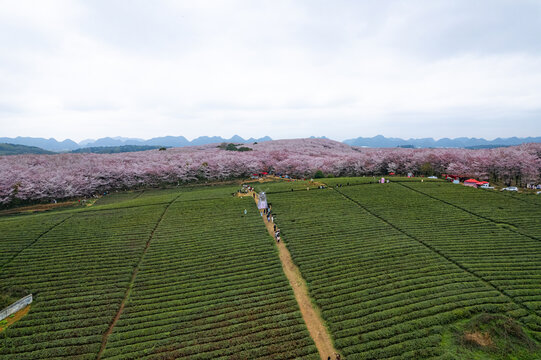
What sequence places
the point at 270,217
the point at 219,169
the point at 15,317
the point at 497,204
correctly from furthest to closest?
the point at 219,169, the point at 497,204, the point at 270,217, the point at 15,317

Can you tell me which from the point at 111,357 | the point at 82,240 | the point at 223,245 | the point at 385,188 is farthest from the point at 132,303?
the point at 385,188

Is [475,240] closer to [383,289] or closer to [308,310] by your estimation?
[383,289]

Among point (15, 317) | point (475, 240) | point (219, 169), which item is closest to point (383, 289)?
point (475, 240)

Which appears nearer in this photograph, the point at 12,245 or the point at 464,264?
the point at 464,264

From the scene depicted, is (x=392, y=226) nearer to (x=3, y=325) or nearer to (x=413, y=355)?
(x=413, y=355)

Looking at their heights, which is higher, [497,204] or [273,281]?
[497,204]

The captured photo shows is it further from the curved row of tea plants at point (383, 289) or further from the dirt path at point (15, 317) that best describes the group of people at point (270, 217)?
the dirt path at point (15, 317)

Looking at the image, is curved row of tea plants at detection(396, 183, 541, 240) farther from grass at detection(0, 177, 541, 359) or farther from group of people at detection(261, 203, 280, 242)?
group of people at detection(261, 203, 280, 242)
